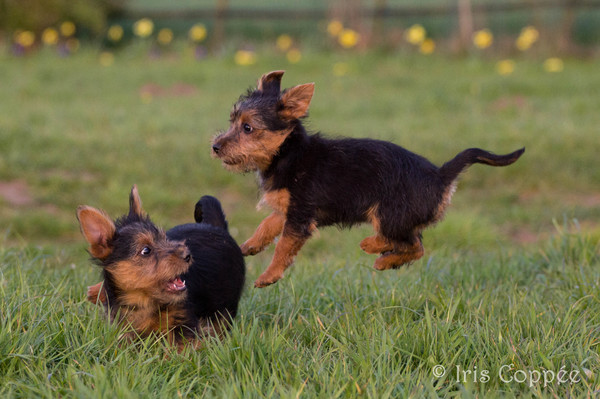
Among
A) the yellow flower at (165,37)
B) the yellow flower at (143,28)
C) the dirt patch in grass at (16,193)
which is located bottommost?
the dirt patch in grass at (16,193)

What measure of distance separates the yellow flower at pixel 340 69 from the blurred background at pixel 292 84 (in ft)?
0.18

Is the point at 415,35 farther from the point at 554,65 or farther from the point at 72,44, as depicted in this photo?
the point at 72,44

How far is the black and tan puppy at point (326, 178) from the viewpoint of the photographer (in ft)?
11.3

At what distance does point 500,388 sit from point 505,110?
10268 mm

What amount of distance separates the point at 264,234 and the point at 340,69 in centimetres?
1315

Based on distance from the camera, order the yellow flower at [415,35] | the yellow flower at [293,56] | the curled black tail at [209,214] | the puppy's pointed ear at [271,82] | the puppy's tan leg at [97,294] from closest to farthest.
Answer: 1. the puppy's pointed ear at [271,82]
2. the puppy's tan leg at [97,294]
3. the curled black tail at [209,214]
4. the yellow flower at [293,56]
5. the yellow flower at [415,35]

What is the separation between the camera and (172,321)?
4.03m

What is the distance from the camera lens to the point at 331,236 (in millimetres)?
8891

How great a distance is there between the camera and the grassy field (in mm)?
3754

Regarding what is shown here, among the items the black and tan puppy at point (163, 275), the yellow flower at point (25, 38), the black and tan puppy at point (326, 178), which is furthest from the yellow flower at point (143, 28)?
the black and tan puppy at point (326, 178)

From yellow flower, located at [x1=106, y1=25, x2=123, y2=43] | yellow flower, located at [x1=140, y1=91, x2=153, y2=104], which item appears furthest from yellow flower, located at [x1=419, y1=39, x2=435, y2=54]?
yellow flower, located at [x1=106, y1=25, x2=123, y2=43]

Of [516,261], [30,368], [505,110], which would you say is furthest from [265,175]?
[505,110]

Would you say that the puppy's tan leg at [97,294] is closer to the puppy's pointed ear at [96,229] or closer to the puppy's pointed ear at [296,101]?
the puppy's pointed ear at [96,229]

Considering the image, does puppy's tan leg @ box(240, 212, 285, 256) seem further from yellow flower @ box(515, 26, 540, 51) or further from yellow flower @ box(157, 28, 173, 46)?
yellow flower @ box(157, 28, 173, 46)
